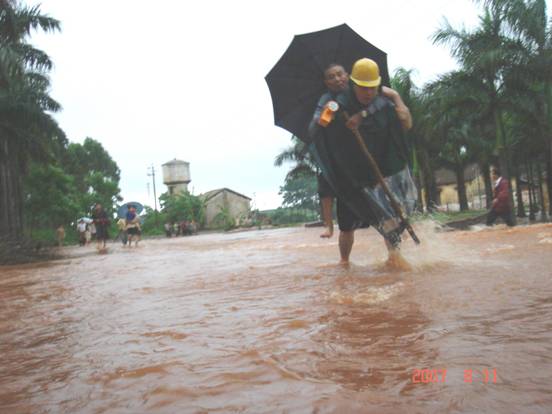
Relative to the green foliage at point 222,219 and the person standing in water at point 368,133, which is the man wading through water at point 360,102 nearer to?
the person standing in water at point 368,133

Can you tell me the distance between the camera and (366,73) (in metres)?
3.96

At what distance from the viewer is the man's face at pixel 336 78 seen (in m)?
4.34

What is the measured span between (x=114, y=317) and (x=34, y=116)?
17642mm

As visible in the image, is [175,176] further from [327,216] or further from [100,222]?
[327,216]

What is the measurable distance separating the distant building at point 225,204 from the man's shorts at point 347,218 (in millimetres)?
54434

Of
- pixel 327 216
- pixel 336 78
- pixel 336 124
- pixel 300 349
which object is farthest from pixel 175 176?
pixel 300 349

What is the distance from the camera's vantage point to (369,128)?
418 cm

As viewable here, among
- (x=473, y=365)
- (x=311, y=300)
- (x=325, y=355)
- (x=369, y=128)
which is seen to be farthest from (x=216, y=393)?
(x=369, y=128)

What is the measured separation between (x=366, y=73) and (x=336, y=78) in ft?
1.45

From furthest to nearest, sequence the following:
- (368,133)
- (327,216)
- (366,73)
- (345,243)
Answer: (327,216) < (345,243) < (368,133) < (366,73)

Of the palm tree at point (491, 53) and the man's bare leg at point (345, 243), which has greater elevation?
the palm tree at point (491, 53)

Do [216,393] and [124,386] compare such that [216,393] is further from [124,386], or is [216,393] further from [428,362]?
[428,362]

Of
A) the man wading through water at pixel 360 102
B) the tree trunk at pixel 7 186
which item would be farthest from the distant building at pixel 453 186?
the man wading through water at pixel 360 102
